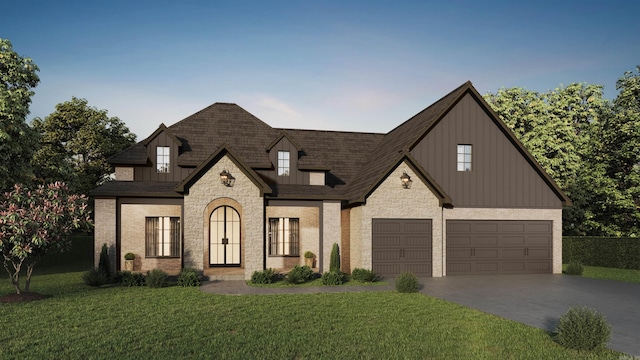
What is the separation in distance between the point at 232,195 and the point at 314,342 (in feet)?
39.6

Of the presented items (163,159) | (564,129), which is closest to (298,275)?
(163,159)

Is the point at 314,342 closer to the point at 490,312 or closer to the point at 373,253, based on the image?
the point at 490,312

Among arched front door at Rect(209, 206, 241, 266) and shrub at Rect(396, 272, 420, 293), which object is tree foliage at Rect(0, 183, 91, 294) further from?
shrub at Rect(396, 272, 420, 293)

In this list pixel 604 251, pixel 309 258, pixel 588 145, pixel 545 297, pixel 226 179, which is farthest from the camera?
pixel 588 145

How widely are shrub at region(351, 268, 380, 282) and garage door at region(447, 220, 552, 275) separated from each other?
14.9 feet

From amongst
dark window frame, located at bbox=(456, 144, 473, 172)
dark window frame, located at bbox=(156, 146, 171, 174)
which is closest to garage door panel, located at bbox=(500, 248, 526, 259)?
dark window frame, located at bbox=(456, 144, 473, 172)

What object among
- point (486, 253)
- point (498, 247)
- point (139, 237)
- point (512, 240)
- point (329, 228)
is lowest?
point (486, 253)

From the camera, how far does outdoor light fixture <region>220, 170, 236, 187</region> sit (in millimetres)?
20578

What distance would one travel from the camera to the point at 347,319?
1188 centimetres

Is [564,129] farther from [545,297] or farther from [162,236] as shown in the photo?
[162,236]

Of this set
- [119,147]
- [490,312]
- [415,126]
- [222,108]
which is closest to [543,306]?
[490,312]

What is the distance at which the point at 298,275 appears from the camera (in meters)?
19.2

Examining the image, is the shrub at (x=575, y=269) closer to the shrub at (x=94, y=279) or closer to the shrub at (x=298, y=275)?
the shrub at (x=298, y=275)

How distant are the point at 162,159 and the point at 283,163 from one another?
589 cm
